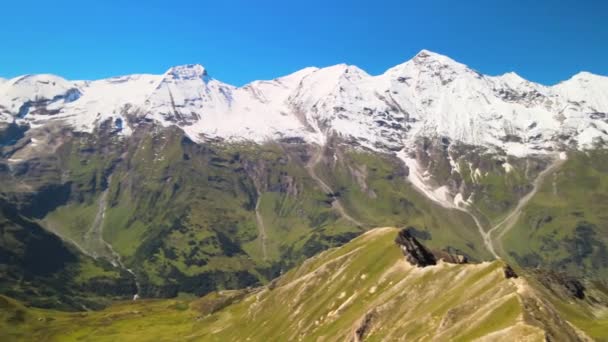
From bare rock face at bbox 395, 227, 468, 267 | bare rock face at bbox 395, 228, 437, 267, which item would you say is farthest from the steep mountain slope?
bare rock face at bbox 395, 227, 468, 267

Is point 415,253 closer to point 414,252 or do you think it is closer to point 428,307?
point 414,252

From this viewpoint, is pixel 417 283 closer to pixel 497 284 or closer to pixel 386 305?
pixel 386 305

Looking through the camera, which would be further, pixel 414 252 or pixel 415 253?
pixel 414 252

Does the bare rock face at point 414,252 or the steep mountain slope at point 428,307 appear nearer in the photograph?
the steep mountain slope at point 428,307

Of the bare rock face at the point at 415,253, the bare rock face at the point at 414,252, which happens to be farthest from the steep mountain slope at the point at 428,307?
the bare rock face at the point at 415,253

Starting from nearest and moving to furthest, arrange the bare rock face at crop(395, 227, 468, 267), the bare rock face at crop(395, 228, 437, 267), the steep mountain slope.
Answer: the steep mountain slope → the bare rock face at crop(395, 228, 437, 267) → the bare rock face at crop(395, 227, 468, 267)

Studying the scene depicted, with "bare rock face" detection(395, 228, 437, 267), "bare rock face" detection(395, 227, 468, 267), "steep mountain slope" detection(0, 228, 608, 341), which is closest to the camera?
"steep mountain slope" detection(0, 228, 608, 341)

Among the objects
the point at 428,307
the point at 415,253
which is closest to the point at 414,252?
the point at 415,253

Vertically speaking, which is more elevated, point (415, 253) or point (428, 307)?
point (415, 253)

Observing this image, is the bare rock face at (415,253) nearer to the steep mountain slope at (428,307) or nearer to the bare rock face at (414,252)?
the bare rock face at (414,252)

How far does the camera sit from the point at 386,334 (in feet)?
436

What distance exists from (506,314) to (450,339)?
10.9 meters

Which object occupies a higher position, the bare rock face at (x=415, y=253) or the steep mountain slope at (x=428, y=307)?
the bare rock face at (x=415, y=253)

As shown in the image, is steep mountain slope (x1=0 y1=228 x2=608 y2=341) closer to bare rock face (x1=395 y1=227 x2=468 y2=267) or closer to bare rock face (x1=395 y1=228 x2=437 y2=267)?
bare rock face (x1=395 y1=228 x2=437 y2=267)
